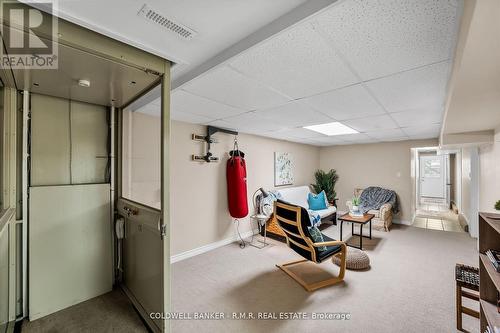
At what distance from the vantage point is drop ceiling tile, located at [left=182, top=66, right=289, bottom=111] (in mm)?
1752

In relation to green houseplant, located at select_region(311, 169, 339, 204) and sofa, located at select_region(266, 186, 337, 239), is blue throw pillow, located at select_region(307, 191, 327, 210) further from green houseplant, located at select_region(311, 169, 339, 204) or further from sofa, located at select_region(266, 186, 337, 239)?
green houseplant, located at select_region(311, 169, 339, 204)

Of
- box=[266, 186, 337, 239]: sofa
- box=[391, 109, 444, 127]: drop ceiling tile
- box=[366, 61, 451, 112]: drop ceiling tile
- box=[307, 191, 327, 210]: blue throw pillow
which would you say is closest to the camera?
box=[366, 61, 451, 112]: drop ceiling tile

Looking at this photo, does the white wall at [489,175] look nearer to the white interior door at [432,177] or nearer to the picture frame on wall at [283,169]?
the picture frame on wall at [283,169]

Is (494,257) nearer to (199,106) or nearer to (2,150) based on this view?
(199,106)

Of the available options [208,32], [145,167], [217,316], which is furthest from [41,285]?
[208,32]

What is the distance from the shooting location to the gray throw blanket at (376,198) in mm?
5426

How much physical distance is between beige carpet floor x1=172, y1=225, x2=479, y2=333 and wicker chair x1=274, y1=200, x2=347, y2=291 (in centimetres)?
8

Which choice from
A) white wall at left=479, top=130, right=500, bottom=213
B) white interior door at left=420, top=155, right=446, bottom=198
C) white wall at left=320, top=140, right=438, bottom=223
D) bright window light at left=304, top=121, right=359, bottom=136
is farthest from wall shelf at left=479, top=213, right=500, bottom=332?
white interior door at left=420, top=155, right=446, bottom=198

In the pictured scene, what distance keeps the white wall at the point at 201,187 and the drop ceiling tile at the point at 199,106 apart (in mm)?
660

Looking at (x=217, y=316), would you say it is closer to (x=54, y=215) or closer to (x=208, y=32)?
(x=54, y=215)

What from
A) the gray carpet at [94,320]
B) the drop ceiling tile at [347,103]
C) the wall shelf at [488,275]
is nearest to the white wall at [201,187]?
the gray carpet at [94,320]

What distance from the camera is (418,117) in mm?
3043

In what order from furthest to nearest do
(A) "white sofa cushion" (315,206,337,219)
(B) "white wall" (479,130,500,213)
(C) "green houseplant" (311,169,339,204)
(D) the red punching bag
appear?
1. (C) "green houseplant" (311,169,339,204)
2. (A) "white sofa cushion" (315,206,337,219)
3. (D) the red punching bag
4. (B) "white wall" (479,130,500,213)

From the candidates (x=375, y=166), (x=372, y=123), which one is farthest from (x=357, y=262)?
(x=375, y=166)
